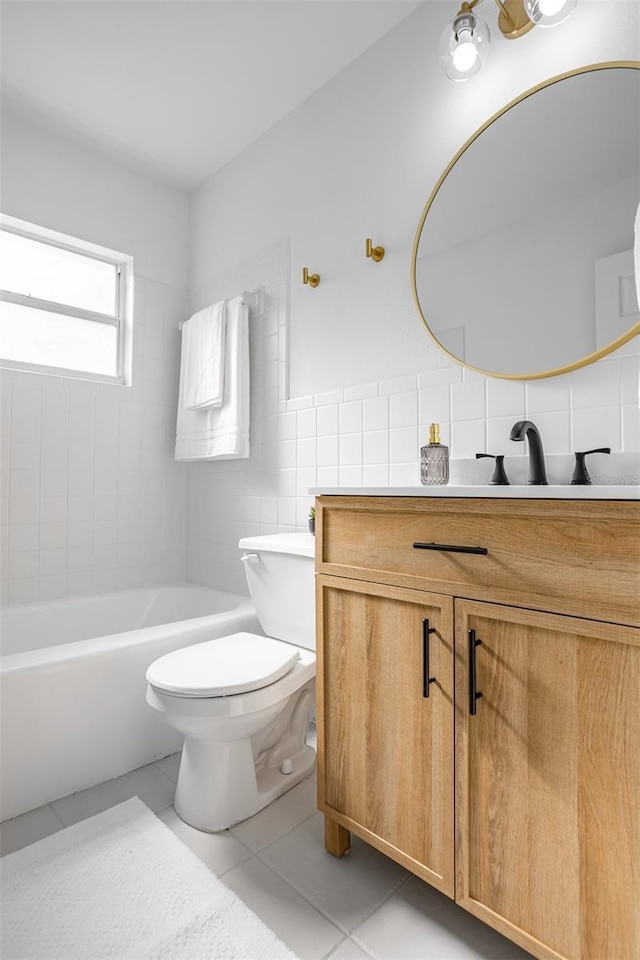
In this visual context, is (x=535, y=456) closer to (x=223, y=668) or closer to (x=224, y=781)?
(x=223, y=668)

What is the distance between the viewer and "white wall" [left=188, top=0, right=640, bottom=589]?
1.31 m

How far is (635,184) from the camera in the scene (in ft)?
3.93

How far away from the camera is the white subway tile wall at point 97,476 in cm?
219

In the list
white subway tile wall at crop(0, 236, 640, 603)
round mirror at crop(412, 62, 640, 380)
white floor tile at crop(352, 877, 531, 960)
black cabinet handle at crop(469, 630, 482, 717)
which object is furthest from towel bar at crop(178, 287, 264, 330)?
white floor tile at crop(352, 877, 531, 960)

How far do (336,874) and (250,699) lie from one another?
1.46 feet

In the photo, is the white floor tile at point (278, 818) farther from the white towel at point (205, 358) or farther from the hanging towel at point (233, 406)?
the white towel at point (205, 358)

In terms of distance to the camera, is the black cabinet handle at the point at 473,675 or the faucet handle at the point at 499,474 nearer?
the black cabinet handle at the point at 473,675

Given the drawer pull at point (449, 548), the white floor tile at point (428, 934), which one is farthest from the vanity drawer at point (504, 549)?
the white floor tile at point (428, 934)

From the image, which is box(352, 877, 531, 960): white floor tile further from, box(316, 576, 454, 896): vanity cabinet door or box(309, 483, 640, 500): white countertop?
box(309, 483, 640, 500): white countertop

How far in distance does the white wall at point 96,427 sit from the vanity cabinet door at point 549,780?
1.94 meters

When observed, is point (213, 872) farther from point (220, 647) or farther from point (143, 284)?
point (143, 284)

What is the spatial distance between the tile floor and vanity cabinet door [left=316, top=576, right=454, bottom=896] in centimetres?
10

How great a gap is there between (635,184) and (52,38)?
202 centimetres

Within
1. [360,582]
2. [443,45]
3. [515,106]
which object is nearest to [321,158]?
[443,45]
